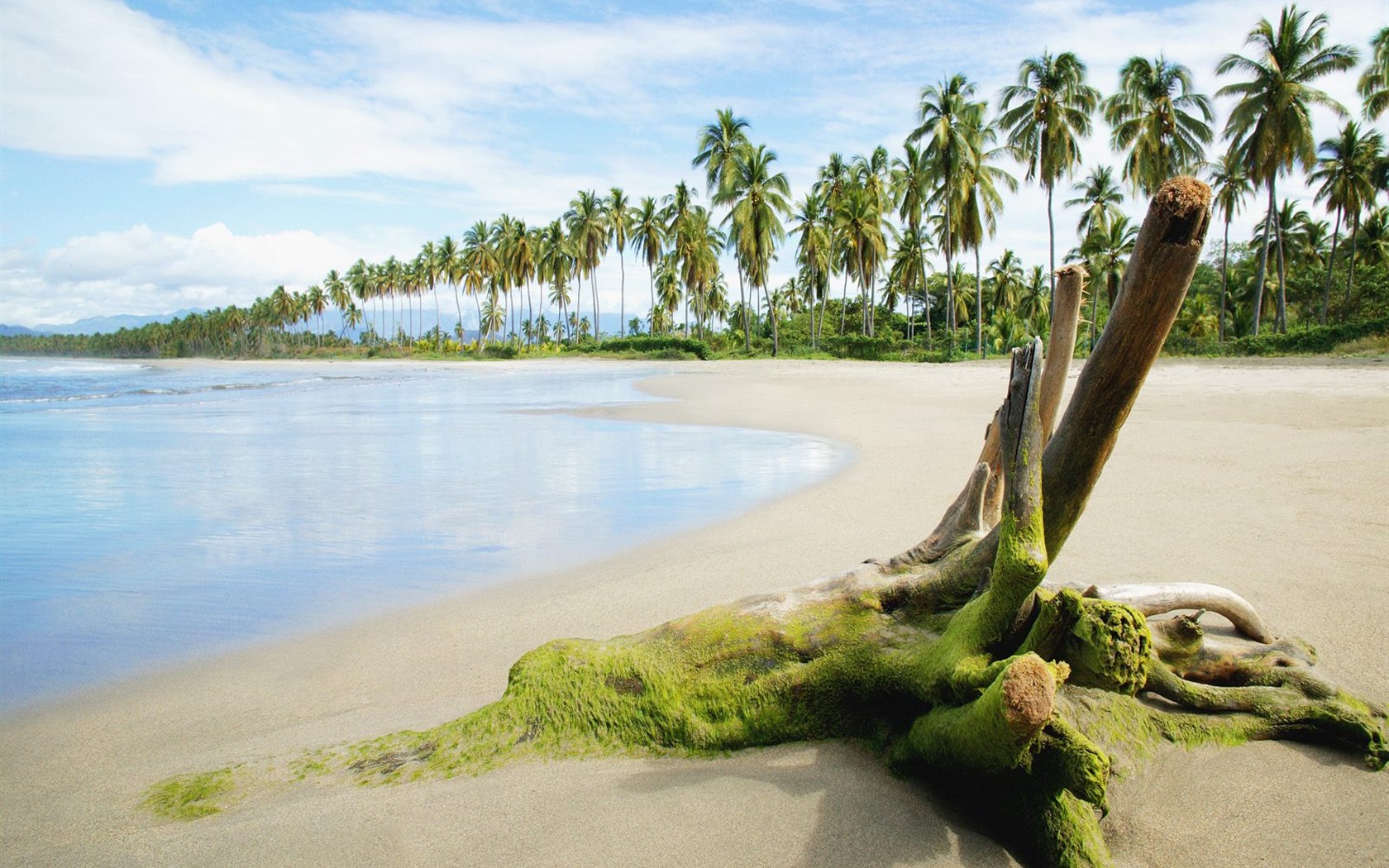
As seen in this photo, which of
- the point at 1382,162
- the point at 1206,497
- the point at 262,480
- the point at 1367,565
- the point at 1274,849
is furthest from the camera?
the point at 1382,162

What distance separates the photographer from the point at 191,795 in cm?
279

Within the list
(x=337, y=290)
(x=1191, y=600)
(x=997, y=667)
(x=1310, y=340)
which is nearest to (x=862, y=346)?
(x=1310, y=340)

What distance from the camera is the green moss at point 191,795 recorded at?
2.69m

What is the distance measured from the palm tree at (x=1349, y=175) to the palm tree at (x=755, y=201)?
28.6 m

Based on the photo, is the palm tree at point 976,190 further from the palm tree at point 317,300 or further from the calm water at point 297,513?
the palm tree at point 317,300

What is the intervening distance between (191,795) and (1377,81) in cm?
4513

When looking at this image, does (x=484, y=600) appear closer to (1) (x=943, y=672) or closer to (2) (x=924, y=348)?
(1) (x=943, y=672)

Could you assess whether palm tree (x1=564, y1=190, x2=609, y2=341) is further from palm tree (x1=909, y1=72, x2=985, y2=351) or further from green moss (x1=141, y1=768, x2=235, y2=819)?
green moss (x1=141, y1=768, x2=235, y2=819)

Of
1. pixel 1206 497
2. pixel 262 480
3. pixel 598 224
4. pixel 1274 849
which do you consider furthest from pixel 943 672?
pixel 598 224

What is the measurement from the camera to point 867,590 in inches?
117

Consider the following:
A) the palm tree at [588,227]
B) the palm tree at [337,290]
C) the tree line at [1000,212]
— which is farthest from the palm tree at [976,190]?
the palm tree at [337,290]

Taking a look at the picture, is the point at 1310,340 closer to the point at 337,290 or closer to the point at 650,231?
the point at 650,231

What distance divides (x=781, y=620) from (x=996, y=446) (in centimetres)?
113

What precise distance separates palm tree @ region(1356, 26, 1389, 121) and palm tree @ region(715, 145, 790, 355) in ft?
95.8
